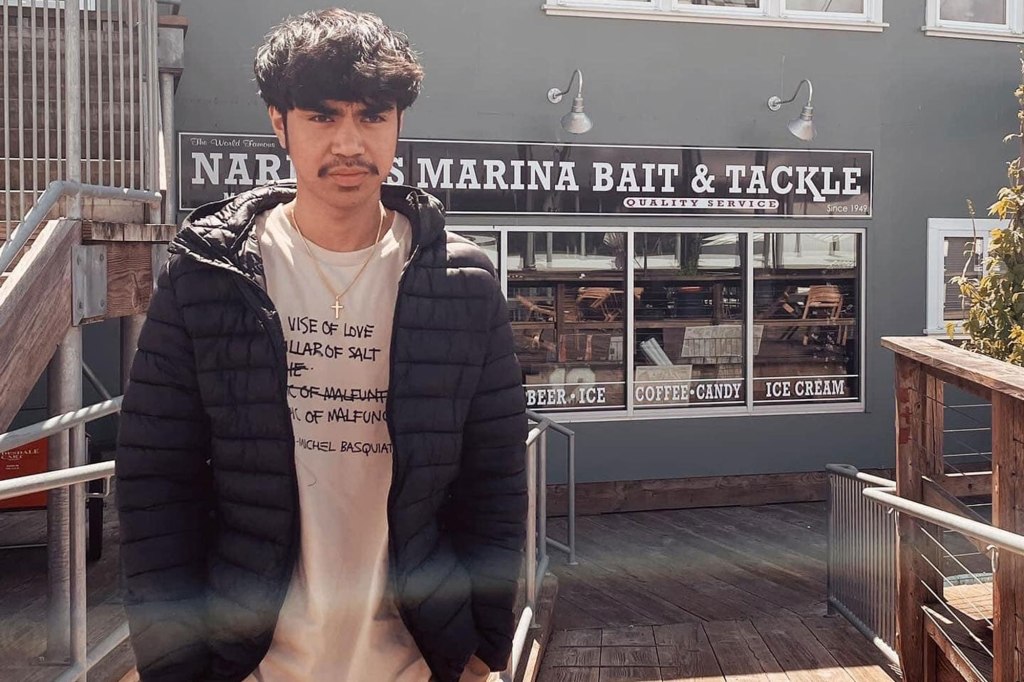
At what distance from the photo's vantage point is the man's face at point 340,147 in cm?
177

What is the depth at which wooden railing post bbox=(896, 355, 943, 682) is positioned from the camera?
13.7 feet

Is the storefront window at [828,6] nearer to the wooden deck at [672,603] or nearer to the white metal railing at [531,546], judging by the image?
the wooden deck at [672,603]

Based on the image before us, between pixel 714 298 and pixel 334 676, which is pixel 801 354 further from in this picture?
pixel 334 676

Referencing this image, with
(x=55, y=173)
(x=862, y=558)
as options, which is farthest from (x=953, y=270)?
(x=55, y=173)

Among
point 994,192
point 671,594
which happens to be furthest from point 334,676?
point 994,192

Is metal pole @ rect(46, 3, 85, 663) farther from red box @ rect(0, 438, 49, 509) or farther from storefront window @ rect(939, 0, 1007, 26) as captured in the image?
storefront window @ rect(939, 0, 1007, 26)

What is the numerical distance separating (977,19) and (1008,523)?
7947mm

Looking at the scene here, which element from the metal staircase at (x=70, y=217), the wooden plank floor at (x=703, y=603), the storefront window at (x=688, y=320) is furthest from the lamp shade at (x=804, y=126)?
the metal staircase at (x=70, y=217)

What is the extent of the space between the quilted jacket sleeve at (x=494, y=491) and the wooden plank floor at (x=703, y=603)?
3.22 metres

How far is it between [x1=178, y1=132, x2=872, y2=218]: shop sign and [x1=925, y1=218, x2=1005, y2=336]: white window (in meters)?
0.75

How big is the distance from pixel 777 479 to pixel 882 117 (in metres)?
3.39

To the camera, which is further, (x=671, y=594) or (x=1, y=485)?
(x=671, y=594)

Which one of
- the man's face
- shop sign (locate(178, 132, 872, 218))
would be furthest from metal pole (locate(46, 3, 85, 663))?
shop sign (locate(178, 132, 872, 218))

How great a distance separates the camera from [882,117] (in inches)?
374
